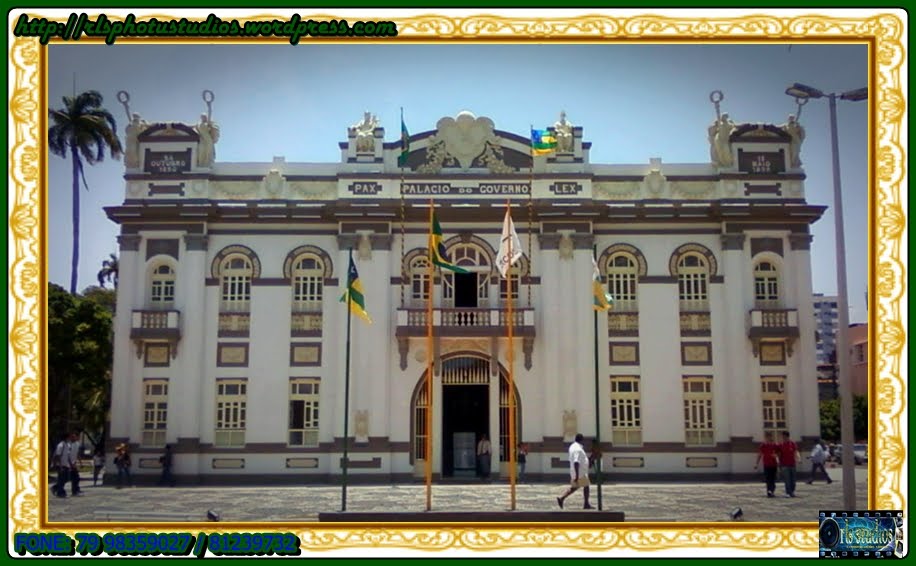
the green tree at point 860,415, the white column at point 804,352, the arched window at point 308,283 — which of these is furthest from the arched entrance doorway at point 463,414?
the green tree at point 860,415

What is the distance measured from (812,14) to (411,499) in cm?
1467

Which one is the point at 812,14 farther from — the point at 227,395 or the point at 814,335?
the point at 227,395

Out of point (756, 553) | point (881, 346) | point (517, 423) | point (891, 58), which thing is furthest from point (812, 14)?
point (517, 423)

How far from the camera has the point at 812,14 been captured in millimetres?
15812

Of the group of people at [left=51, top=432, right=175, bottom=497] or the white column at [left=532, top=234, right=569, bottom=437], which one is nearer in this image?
the group of people at [left=51, top=432, right=175, bottom=497]

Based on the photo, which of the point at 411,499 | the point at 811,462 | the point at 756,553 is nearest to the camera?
the point at 756,553

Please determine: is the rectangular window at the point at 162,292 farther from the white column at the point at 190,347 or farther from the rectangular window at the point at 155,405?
the rectangular window at the point at 155,405

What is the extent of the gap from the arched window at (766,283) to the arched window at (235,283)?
16.2 metres

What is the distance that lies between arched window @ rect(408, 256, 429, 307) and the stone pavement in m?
5.96

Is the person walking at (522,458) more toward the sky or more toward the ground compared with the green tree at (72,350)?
more toward the ground

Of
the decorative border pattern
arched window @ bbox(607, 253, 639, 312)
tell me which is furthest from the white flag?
arched window @ bbox(607, 253, 639, 312)

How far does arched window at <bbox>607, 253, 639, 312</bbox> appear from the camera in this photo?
29859 millimetres

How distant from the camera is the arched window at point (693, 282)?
29.9 meters

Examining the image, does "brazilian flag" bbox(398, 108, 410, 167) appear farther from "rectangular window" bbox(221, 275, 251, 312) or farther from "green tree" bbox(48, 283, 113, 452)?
"green tree" bbox(48, 283, 113, 452)
